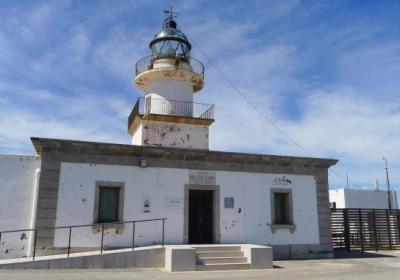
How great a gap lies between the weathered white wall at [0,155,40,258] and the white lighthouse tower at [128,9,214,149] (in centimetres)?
486

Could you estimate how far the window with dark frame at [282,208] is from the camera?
48.6 ft

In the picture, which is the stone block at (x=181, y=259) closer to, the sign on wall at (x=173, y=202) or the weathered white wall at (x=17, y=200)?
the sign on wall at (x=173, y=202)

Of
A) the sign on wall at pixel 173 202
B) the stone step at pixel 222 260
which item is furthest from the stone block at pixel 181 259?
the sign on wall at pixel 173 202

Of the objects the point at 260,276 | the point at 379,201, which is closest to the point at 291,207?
the point at 260,276

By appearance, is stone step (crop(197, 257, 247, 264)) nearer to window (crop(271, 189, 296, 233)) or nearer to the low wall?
the low wall

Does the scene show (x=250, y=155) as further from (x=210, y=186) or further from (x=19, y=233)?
(x=19, y=233)

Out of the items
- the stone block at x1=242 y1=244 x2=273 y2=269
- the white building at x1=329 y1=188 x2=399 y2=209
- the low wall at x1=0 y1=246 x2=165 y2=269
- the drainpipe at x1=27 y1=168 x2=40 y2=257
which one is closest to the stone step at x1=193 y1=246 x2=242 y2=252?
the stone block at x1=242 y1=244 x2=273 y2=269

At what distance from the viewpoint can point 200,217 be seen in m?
14.4

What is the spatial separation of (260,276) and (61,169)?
6.69 metres

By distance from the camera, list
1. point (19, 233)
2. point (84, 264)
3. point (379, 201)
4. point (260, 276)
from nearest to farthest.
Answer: point (260, 276)
point (84, 264)
point (19, 233)
point (379, 201)

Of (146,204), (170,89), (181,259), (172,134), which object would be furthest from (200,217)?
(170,89)

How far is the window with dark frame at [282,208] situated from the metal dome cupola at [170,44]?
7575mm

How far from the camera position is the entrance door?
14.1m

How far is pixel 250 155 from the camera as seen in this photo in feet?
47.4
